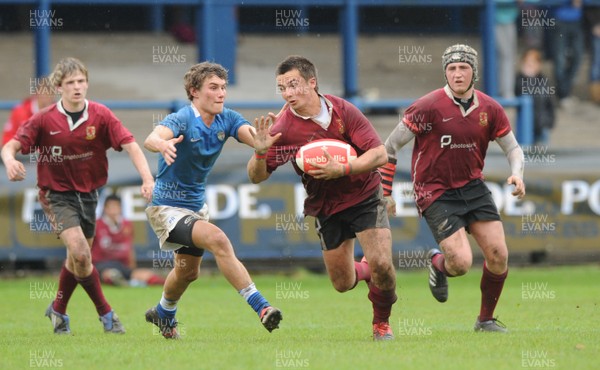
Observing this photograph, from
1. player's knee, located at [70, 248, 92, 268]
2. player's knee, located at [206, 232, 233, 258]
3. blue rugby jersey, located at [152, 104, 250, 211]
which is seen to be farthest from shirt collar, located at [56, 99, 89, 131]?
player's knee, located at [206, 232, 233, 258]

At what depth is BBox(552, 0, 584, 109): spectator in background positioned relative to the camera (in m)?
21.5

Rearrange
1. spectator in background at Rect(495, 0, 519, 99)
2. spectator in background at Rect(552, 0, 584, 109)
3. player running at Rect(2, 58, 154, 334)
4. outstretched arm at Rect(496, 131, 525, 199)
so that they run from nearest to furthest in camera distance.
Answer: outstretched arm at Rect(496, 131, 525, 199)
player running at Rect(2, 58, 154, 334)
spectator in background at Rect(495, 0, 519, 99)
spectator in background at Rect(552, 0, 584, 109)

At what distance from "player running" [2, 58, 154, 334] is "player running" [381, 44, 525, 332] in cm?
251

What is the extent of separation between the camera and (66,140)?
428 inches

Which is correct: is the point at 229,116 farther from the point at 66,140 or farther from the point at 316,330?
the point at 316,330

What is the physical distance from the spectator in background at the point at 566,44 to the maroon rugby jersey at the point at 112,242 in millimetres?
9399

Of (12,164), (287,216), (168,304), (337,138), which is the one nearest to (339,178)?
(337,138)

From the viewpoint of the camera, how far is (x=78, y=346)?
9.31 meters

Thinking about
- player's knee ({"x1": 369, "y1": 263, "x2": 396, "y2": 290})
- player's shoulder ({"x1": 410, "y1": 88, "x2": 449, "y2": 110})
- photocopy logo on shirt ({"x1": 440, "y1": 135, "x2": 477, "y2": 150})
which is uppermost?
player's shoulder ({"x1": 410, "y1": 88, "x2": 449, "y2": 110})

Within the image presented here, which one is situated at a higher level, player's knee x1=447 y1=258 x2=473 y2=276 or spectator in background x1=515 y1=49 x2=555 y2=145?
spectator in background x1=515 y1=49 x2=555 y2=145

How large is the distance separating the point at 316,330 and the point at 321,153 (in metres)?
2.06

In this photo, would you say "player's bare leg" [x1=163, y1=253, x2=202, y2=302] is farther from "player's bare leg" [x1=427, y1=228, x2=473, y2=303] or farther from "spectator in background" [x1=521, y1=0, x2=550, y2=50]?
"spectator in background" [x1=521, y1=0, x2=550, y2=50]

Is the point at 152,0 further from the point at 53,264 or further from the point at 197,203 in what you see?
the point at 197,203

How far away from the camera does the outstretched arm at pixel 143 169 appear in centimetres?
975
